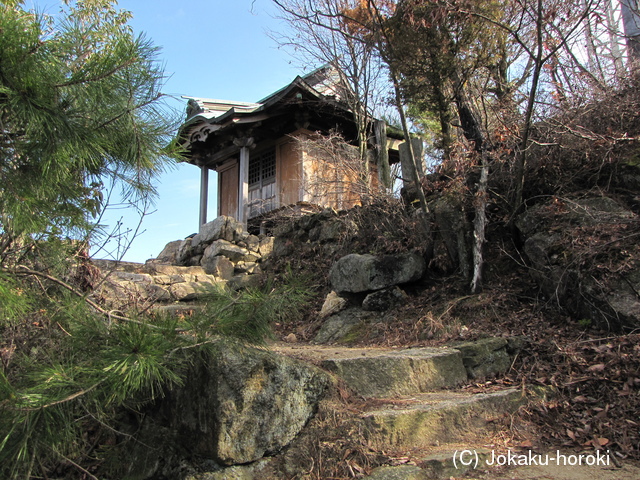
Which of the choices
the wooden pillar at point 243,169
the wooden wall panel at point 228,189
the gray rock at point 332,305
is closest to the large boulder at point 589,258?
the gray rock at point 332,305

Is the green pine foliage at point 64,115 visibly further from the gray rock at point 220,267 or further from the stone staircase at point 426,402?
the gray rock at point 220,267

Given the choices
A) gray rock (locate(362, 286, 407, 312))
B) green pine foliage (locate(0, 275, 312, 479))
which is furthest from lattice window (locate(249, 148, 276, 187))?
green pine foliage (locate(0, 275, 312, 479))

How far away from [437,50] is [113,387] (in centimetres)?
475

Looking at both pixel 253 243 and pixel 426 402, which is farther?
pixel 253 243

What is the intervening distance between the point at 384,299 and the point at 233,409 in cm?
330

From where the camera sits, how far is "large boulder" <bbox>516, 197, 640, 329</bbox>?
352 centimetres

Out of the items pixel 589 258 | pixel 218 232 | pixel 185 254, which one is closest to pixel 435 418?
pixel 589 258

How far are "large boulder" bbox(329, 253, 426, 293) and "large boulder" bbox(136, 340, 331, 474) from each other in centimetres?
301

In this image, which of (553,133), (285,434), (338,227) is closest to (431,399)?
(285,434)

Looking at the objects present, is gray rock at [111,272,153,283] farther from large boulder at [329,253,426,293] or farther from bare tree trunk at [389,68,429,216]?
bare tree trunk at [389,68,429,216]

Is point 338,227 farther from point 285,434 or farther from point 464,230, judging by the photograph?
point 285,434

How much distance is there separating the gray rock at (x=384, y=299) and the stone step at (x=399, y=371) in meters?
1.77

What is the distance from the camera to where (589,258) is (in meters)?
3.79

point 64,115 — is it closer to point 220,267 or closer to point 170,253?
point 220,267
